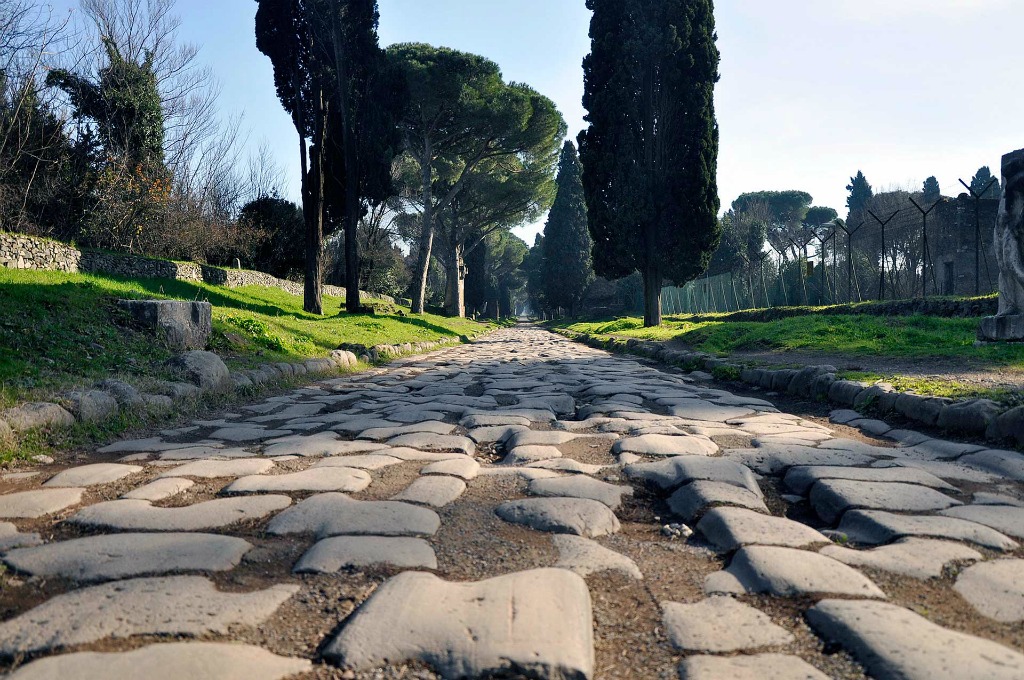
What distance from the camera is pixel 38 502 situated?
2334mm

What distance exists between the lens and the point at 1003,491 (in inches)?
101

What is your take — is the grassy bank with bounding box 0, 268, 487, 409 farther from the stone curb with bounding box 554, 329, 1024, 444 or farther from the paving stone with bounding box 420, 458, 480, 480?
the stone curb with bounding box 554, 329, 1024, 444

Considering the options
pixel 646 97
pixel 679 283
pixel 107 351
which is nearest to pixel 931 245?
pixel 679 283

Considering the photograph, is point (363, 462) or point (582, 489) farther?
point (363, 462)

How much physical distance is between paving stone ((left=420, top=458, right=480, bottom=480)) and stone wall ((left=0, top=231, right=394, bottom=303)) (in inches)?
347

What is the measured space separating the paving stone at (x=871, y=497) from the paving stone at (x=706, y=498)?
0.79ft

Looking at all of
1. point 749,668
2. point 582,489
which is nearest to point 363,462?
point 582,489

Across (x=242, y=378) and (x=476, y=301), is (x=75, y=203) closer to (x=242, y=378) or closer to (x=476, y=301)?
(x=242, y=378)

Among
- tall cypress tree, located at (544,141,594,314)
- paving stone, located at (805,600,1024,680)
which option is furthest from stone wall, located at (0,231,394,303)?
tall cypress tree, located at (544,141,594,314)

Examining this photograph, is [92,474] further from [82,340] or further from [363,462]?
[82,340]

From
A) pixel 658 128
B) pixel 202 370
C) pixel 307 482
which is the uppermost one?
pixel 658 128

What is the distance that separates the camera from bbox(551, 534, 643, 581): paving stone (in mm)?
1786

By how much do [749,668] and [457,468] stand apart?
1.77 m

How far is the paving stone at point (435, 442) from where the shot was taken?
134 inches
